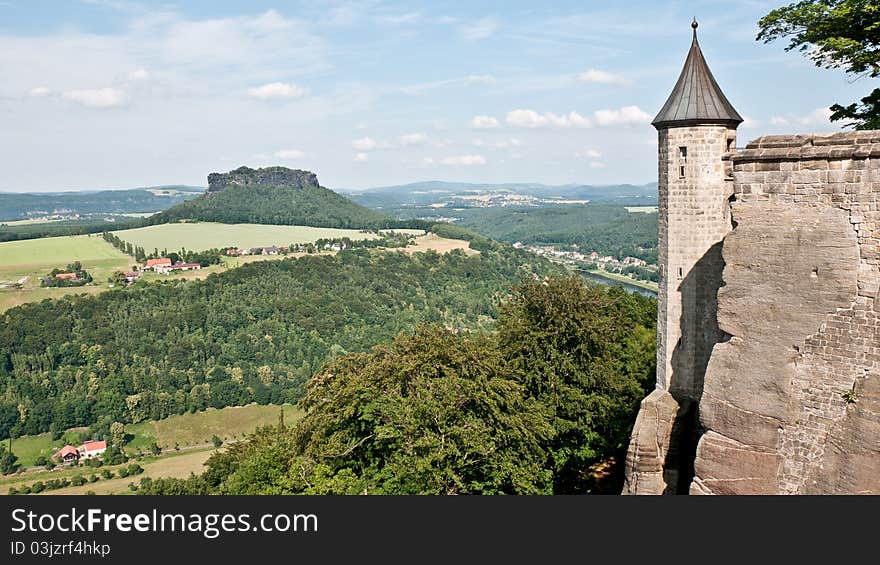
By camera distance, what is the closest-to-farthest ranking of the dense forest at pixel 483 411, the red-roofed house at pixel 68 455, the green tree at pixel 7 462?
the dense forest at pixel 483 411, the green tree at pixel 7 462, the red-roofed house at pixel 68 455

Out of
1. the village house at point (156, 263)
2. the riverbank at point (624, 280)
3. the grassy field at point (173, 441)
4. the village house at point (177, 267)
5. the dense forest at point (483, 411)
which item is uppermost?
the dense forest at point (483, 411)

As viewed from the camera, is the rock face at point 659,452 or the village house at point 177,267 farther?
the village house at point 177,267

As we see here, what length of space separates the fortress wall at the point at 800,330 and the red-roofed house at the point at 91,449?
8722 cm

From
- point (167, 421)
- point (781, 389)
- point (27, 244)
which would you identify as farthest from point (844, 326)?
point (27, 244)

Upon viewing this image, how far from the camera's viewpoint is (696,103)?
19.1 meters

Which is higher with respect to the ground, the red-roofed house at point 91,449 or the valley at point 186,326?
the valley at point 186,326

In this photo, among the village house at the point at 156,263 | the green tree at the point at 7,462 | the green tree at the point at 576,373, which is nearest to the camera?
the green tree at the point at 576,373

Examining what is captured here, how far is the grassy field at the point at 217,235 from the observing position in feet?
533

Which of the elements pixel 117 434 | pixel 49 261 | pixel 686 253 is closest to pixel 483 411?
pixel 686 253

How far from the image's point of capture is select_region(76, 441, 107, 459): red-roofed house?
8594cm

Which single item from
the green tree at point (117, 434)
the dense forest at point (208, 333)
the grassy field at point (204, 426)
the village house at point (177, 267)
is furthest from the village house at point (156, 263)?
the green tree at point (117, 434)

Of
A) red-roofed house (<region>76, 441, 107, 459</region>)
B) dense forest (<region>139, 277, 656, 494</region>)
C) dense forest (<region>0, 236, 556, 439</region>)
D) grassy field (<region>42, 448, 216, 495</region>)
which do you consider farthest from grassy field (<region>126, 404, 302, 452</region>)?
dense forest (<region>139, 277, 656, 494</region>)

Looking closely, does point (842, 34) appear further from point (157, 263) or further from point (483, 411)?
point (157, 263)

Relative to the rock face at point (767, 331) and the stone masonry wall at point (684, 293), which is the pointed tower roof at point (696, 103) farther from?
the rock face at point (767, 331)
